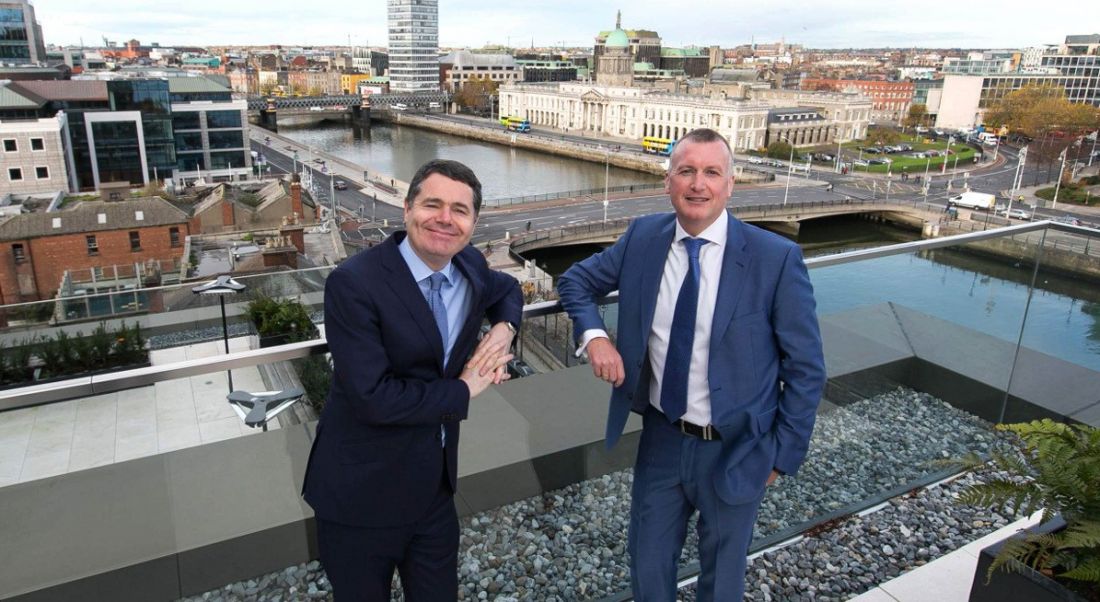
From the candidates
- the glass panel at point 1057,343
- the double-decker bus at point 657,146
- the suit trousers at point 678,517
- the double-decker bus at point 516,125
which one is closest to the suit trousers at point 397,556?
the suit trousers at point 678,517

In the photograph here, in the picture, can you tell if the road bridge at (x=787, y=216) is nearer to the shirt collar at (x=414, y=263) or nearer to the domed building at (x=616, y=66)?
the shirt collar at (x=414, y=263)

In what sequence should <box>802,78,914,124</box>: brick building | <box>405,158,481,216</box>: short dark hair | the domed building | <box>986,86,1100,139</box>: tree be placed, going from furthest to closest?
<box>802,78,914,124</box>: brick building
the domed building
<box>986,86,1100,139</box>: tree
<box>405,158,481,216</box>: short dark hair

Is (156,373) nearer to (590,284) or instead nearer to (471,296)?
(471,296)

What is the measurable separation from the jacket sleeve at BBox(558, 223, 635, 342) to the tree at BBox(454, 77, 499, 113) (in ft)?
306

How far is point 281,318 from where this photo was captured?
2664mm

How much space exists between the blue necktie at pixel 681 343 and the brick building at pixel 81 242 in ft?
71.5

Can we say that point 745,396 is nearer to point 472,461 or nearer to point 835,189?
point 472,461

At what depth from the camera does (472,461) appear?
2.47 m

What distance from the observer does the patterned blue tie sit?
1.72 metres

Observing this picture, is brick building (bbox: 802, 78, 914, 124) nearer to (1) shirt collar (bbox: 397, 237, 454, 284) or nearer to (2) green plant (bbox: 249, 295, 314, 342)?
(2) green plant (bbox: 249, 295, 314, 342)

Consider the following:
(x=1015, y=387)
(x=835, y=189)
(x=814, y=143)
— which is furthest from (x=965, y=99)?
(x=1015, y=387)

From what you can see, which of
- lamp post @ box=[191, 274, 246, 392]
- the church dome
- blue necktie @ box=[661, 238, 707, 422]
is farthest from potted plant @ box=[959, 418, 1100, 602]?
the church dome

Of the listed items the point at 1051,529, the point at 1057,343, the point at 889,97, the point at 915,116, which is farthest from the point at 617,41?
the point at 1051,529

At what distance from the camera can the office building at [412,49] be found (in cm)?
10944
